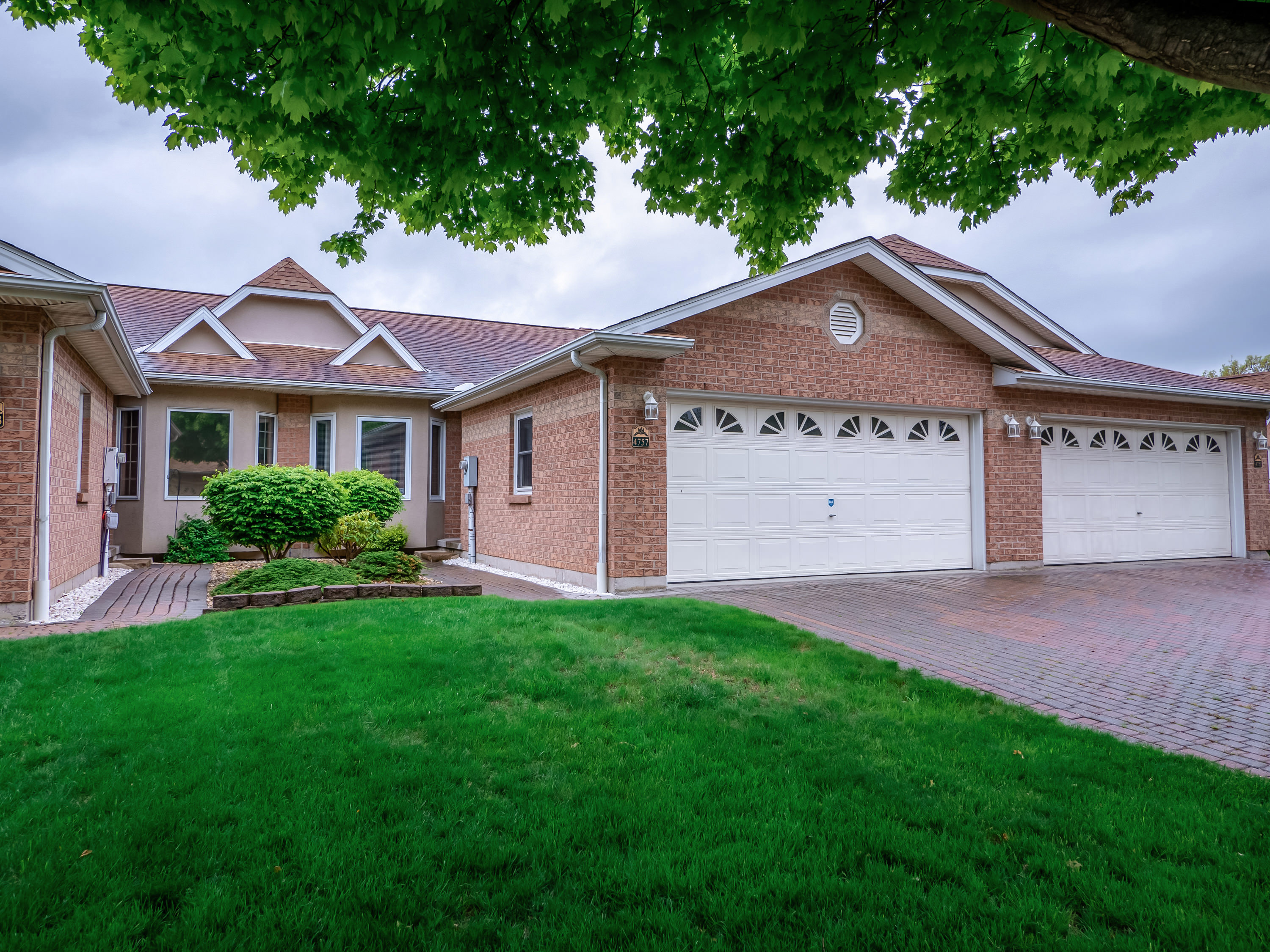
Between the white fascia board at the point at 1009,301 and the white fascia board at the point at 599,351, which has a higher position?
the white fascia board at the point at 1009,301

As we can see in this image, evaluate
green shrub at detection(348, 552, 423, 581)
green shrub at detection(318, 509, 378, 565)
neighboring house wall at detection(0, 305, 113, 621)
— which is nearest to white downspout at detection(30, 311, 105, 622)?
neighboring house wall at detection(0, 305, 113, 621)

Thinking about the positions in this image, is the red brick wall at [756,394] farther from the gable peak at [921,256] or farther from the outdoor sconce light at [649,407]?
the gable peak at [921,256]

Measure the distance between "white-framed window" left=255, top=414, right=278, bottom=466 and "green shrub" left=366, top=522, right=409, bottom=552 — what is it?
140 inches

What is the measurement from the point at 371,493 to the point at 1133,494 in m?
13.8

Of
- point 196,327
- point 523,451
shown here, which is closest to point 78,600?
point 523,451

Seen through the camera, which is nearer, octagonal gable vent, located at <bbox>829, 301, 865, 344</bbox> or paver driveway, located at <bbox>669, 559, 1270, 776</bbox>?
paver driveway, located at <bbox>669, 559, 1270, 776</bbox>

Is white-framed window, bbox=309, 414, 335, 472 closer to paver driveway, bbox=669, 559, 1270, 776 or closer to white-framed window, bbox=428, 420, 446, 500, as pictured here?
white-framed window, bbox=428, 420, 446, 500

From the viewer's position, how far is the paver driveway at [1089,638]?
4602 millimetres

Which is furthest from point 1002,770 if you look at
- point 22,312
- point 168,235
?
point 168,235

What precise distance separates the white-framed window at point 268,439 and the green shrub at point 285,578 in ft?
19.7

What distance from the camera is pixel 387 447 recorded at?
1535 cm

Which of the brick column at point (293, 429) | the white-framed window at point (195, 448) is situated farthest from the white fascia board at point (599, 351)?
the white-framed window at point (195, 448)

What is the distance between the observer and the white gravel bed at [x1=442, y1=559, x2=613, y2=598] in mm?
9477

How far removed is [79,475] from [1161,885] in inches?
458
